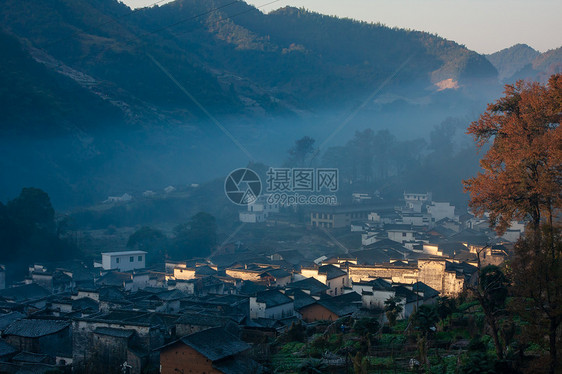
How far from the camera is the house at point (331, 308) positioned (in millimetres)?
19609

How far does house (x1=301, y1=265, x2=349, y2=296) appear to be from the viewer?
24250mm

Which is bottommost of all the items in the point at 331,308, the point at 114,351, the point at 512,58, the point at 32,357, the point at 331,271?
the point at 32,357

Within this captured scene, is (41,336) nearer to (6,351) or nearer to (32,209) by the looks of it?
(6,351)

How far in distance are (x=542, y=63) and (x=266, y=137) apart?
70165mm

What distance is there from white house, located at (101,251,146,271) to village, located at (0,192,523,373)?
0.06 metres

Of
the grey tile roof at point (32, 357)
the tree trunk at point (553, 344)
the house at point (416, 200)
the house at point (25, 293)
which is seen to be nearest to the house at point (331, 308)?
the grey tile roof at point (32, 357)

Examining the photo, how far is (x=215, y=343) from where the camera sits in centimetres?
1341

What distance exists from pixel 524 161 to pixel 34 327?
576 inches

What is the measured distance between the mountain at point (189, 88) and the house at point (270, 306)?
16.2 metres

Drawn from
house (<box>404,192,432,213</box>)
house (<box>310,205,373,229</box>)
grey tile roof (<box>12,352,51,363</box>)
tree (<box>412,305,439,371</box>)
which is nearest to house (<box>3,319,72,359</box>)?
grey tile roof (<box>12,352,51,363</box>)

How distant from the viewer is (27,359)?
16.2 m

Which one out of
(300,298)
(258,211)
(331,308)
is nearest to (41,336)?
(300,298)

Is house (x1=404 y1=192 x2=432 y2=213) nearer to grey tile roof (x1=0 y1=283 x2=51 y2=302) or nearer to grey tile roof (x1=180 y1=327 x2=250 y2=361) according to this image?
grey tile roof (x1=0 y1=283 x2=51 y2=302)

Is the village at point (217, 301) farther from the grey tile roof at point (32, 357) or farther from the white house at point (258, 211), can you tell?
the white house at point (258, 211)
